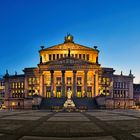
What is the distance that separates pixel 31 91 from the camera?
422ft

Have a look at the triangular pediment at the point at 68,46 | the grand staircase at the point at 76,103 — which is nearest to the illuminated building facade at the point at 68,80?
the triangular pediment at the point at 68,46

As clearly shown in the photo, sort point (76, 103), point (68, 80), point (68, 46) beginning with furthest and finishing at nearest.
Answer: point (68, 46), point (68, 80), point (76, 103)

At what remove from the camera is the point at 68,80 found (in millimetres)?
126688

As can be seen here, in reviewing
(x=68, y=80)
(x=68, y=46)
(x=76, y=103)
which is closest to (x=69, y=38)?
(x=68, y=46)

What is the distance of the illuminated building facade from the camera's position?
11888cm

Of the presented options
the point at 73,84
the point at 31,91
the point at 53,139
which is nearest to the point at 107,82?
the point at 73,84

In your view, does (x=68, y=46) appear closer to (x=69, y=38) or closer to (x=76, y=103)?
(x=69, y=38)

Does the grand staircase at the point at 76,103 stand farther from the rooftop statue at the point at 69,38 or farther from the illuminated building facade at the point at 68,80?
the rooftop statue at the point at 69,38

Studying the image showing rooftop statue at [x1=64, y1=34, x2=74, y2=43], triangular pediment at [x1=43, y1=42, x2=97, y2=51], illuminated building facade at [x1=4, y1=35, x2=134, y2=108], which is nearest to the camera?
illuminated building facade at [x1=4, y1=35, x2=134, y2=108]

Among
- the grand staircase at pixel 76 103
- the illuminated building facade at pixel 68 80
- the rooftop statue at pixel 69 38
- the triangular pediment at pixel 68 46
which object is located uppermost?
the rooftop statue at pixel 69 38

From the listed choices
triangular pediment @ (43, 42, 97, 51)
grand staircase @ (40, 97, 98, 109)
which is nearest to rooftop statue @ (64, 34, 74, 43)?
triangular pediment @ (43, 42, 97, 51)

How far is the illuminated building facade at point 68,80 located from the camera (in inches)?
4680

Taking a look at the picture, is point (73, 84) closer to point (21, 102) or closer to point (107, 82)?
point (107, 82)

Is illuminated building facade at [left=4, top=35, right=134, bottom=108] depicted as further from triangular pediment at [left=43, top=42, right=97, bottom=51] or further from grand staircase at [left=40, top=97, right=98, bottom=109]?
grand staircase at [left=40, top=97, right=98, bottom=109]
